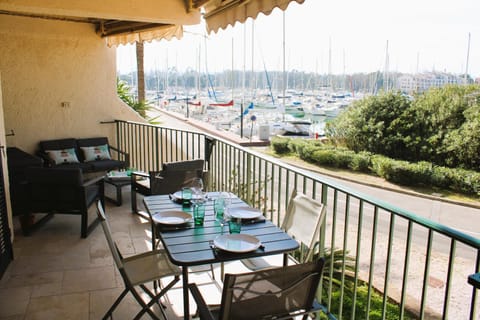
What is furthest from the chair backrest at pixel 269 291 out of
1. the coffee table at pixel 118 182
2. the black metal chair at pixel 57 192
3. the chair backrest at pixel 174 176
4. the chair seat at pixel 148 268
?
the coffee table at pixel 118 182

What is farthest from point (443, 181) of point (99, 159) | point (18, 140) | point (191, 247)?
point (191, 247)

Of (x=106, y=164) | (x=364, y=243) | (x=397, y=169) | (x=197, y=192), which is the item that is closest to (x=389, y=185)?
(x=397, y=169)

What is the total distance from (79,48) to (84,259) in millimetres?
4895

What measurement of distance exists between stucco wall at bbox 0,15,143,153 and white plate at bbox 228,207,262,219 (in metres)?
5.68

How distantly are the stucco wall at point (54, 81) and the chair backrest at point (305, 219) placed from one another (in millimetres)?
5943

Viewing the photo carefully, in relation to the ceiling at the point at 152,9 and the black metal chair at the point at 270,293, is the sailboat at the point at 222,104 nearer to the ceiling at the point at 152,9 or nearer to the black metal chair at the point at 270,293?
the ceiling at the point at 152,9

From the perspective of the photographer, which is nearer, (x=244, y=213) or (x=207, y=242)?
(x=207, y=242)

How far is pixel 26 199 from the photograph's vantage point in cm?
470

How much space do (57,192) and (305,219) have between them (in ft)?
10.3

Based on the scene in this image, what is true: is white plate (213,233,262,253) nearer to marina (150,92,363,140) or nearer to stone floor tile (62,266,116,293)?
stone floor tile (62,266,116,293)

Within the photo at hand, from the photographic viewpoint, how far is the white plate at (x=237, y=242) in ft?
7.83

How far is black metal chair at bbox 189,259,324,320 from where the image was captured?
178cm

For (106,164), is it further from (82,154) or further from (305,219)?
(305,219)

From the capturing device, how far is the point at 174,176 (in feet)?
14.9
